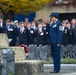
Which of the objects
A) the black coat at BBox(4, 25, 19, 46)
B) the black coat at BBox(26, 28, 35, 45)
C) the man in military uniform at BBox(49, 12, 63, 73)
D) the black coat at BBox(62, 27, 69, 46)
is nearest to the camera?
the man in military uniform at BBox(49, 12, 63, 73)

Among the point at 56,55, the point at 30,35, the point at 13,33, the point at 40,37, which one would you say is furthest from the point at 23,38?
the point at 56,55

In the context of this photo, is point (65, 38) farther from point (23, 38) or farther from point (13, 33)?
point (13, 33)

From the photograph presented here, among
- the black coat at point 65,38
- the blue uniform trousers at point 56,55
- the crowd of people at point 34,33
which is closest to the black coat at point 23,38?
the crowd of people at point 34,33

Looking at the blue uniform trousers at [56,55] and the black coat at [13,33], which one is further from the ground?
the black coat at [13,33]

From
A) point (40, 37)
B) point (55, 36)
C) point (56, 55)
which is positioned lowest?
point (56, 55)

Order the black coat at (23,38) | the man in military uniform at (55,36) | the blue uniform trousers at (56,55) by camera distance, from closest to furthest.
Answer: the man in military uniform at (55,36), the blue uniform trousers at (56,55), the black coat at (23,38)

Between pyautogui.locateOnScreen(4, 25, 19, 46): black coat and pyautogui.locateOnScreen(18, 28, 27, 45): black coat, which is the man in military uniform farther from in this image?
pyautogui.locateOnScreen(18, 28, 27, 45): black coat

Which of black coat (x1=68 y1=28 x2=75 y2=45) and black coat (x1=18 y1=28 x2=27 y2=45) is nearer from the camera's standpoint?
black coat (x1=18 y1=28 x2=27 y2=45)

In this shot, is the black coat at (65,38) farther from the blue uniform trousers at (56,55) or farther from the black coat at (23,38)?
the blue uniform trousers at (56,55)

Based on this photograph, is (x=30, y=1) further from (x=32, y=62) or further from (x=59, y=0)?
(x=32, y=62)

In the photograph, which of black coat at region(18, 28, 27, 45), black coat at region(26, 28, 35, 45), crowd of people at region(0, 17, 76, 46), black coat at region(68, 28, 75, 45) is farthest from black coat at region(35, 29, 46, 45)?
black coat at region(68, 28, 75, 45)

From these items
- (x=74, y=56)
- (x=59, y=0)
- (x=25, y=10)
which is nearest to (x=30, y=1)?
(x=25, y=10)

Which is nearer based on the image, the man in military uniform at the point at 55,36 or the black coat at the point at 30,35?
the man in military uniform at the point at 55,36

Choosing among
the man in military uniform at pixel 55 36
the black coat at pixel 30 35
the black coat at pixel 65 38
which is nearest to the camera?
the man in military uniform at pixel 55 36
